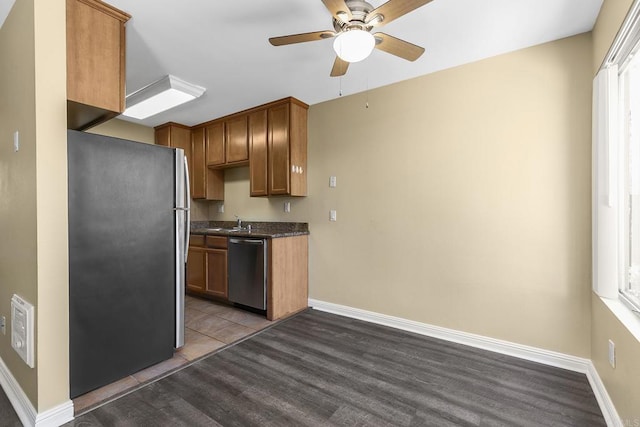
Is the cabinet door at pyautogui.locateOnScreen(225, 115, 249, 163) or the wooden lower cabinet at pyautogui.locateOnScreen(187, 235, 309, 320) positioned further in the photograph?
the cabinet door at pyautogui.locateOnScreen(225, 115, 249, 163)

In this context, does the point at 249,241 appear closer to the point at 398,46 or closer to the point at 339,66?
the point at 339,66

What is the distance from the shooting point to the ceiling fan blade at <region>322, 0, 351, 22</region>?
1466 mm

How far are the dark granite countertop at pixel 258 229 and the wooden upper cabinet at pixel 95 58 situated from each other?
1792 millimetres

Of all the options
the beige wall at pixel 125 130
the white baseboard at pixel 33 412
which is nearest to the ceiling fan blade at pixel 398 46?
the white baseboard at pixel 33 412

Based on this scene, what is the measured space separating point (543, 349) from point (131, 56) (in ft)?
13.5

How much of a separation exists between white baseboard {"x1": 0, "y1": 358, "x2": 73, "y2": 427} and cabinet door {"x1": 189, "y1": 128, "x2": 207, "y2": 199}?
119 inches

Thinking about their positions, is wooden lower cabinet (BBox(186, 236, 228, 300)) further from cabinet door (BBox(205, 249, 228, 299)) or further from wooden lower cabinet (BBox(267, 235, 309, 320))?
wooden lower cabinet (BBox(267, 235, 309, 320))

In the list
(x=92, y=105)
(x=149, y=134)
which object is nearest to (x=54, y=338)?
(x=92, y=105)

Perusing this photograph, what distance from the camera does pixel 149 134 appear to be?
4539 mm

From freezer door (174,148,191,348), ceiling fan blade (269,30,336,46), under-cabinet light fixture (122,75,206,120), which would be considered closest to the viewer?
ceiling fan blade (269,30,336,46)

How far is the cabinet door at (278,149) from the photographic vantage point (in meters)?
3.45

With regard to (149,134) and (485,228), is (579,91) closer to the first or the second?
(485,228)

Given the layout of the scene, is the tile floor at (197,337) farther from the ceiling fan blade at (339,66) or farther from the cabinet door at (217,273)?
the ceiling fan blade at (339,66)

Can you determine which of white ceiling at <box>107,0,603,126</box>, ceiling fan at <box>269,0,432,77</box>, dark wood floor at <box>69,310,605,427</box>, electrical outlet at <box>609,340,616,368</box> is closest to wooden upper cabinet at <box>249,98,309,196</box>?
white ceiling at <box>107,0,603,126</box>
